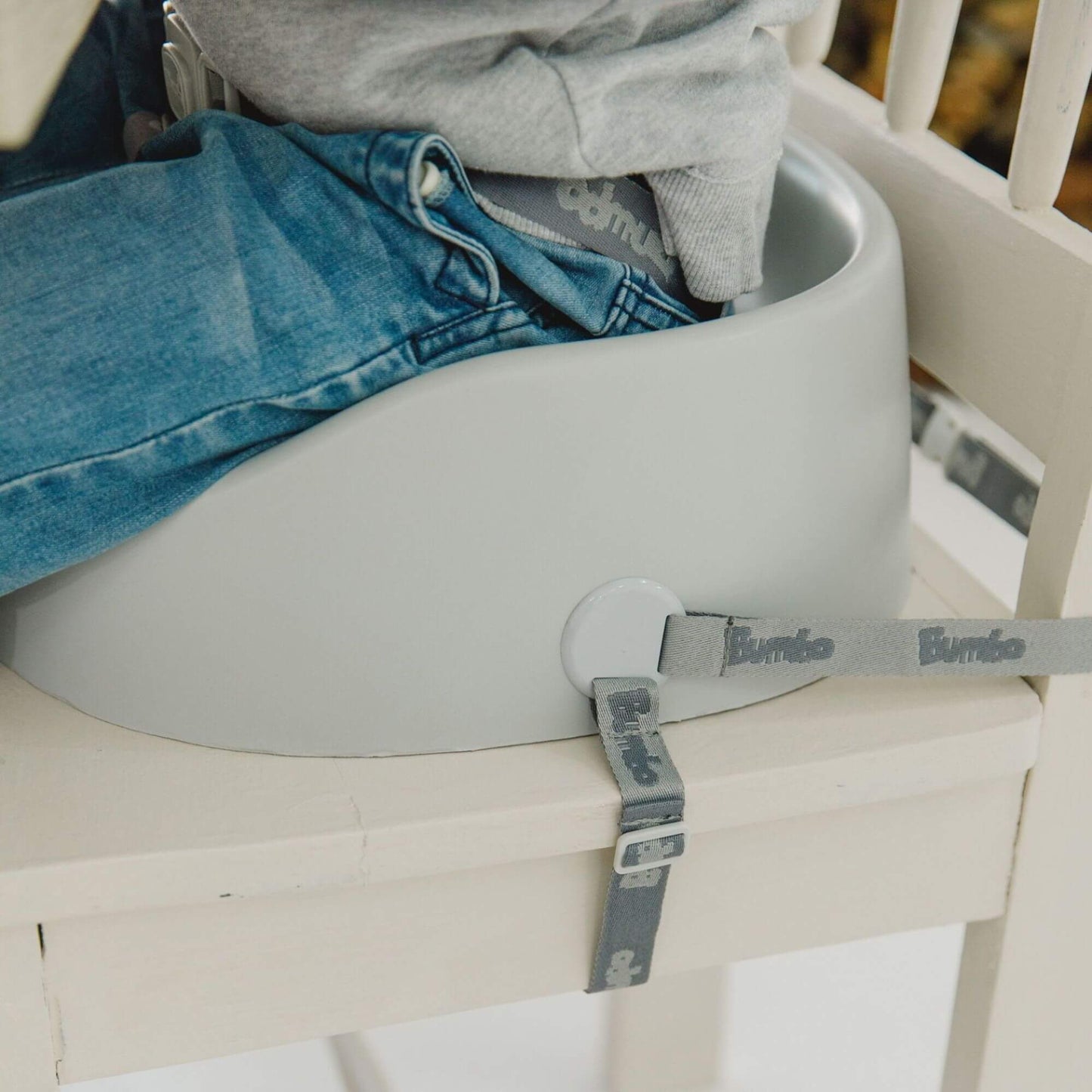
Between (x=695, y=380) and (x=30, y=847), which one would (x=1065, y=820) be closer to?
(x=695, y=380)

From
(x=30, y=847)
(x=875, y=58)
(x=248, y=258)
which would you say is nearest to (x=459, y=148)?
(x=248, y=258)

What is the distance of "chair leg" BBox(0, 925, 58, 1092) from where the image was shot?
0.48 meters

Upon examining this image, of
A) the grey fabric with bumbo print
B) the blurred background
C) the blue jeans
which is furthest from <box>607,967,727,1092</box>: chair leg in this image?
the blurred background

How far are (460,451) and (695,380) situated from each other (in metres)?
0.09

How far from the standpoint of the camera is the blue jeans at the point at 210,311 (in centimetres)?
48

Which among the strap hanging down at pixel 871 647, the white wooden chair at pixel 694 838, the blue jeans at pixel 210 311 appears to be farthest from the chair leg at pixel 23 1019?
the strap hanging down at pixel 871 647

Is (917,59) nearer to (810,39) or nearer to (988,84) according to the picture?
(810,39)

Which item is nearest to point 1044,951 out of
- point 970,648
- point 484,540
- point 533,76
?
point 970,648

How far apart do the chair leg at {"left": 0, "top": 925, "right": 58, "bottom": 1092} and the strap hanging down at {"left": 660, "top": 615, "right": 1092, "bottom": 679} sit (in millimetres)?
253

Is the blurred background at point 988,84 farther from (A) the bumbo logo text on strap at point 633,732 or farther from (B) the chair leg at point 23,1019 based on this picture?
(B) the chair leg at point 23,1019

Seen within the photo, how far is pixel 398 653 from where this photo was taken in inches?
19.9

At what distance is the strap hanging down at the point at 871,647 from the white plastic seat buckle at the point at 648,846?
2.4 inches

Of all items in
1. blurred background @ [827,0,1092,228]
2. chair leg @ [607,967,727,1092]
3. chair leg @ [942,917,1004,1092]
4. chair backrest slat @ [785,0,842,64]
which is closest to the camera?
chair leg @ [942,917,1004,1092]

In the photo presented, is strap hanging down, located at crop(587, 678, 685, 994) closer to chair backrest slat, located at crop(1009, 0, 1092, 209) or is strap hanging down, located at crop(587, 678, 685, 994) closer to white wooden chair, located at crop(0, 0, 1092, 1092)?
white wooden chair, located at crop(0, 0, 1092, 1092)
